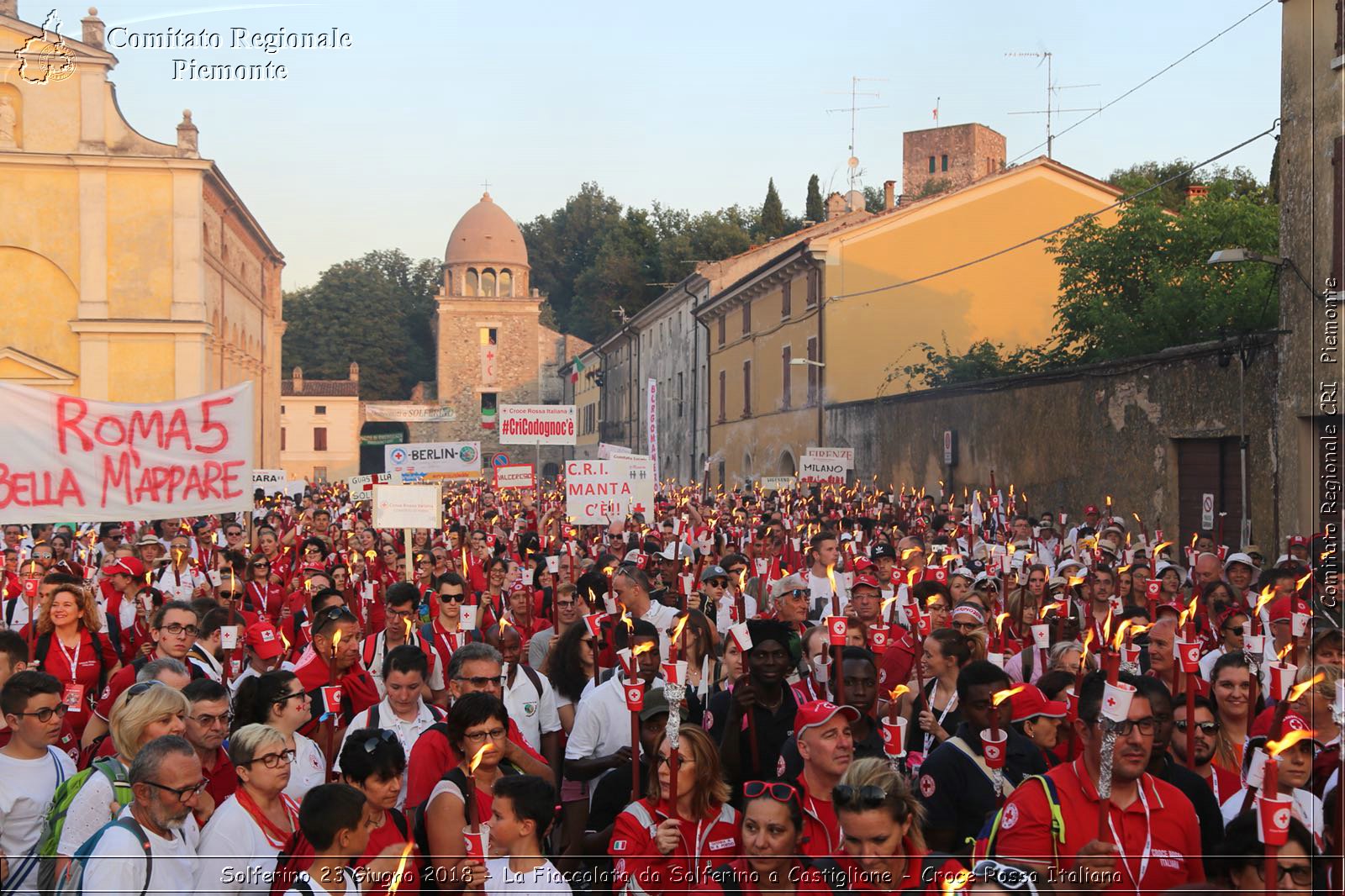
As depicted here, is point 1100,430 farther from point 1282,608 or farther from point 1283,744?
point 1283,744

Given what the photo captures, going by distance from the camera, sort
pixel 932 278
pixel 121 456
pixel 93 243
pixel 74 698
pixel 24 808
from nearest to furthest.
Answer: pixel 24 808, pixel 74 698, pixel 121 456, pixel 932 278, pixel 93 243

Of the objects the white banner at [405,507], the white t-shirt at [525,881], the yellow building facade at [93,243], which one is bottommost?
the white t-shirt at [525,881]

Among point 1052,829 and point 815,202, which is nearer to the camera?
point 1052,829

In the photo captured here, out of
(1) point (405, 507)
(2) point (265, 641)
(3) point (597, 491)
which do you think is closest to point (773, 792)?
(2) point (265, 641)

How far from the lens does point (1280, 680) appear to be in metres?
5.46

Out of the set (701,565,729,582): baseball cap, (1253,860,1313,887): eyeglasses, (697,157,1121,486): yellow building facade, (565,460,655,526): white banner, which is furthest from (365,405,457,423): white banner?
(1253,860,1313,887): eyeglasses

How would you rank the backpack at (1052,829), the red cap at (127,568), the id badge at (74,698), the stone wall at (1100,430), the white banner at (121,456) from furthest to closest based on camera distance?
the stone wall at (1100,430) → the red cap at (127,568) → the white banner at (121,456) → the id badge at (74,698) → the backpack at (1052,829)

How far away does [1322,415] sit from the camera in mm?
15344

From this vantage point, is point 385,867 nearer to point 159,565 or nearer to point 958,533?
point 159,565

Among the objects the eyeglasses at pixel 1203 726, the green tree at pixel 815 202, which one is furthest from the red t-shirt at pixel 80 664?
the green tree at pixel 815 202

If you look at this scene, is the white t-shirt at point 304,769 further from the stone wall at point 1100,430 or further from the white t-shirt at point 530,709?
the stone wall at point 1100,430

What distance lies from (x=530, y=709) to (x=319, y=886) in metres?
2.68

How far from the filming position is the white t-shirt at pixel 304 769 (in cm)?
539

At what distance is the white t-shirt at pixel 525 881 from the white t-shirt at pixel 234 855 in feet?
2.71
